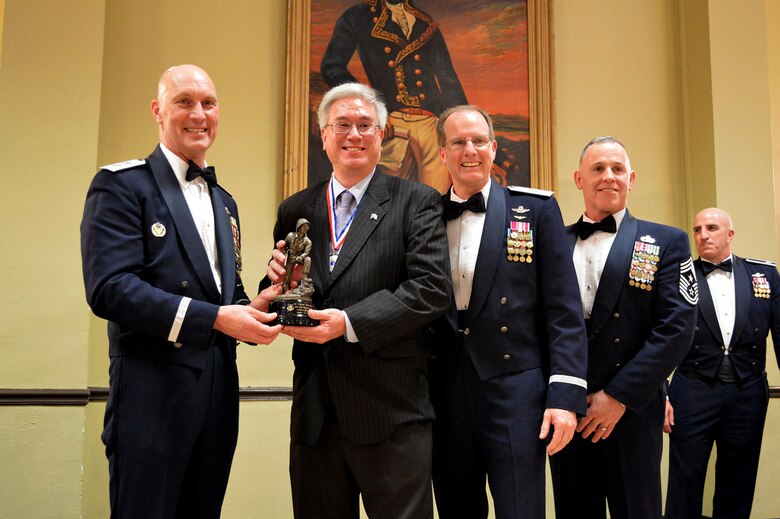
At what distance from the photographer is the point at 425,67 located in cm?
506

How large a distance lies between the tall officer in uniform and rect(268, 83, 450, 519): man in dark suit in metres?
2.41

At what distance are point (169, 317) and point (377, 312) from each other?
59cm

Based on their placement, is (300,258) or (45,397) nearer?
(300,258)

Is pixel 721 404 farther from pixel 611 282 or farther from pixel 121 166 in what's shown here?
pixel 121 166

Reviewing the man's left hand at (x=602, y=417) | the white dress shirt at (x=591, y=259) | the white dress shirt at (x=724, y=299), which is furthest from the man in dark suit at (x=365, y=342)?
the white dress shirt at (x=724, y=299)

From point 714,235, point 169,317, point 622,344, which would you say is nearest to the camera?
point 169,317

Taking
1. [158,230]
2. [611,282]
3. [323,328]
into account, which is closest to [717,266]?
[611,282]

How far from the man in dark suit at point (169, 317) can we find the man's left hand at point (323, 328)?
0.08m

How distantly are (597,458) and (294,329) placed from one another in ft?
4.41

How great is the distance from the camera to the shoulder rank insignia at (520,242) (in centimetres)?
258

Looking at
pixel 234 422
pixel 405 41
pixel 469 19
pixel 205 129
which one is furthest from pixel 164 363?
pixel 469 19

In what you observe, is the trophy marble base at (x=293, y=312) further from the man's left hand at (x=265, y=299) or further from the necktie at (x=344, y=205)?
the necktie at (x=344, y=205)

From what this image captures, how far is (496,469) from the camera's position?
2408 mm

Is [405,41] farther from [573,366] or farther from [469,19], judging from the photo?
[573,366]
